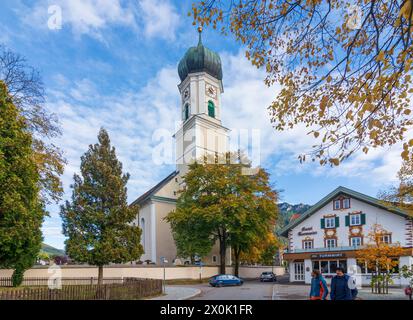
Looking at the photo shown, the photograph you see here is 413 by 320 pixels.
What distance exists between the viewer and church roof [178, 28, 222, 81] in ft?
183

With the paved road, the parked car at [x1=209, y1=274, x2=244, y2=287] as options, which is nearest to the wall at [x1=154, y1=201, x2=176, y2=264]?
the parked car at [x1=209, y1=274, x2=244, y2=287]

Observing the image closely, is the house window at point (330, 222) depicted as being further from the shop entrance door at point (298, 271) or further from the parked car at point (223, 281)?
the parked car at point (223, 281)

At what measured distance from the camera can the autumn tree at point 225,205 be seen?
39219 millimetres

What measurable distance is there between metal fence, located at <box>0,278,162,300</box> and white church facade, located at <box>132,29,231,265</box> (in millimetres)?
27366

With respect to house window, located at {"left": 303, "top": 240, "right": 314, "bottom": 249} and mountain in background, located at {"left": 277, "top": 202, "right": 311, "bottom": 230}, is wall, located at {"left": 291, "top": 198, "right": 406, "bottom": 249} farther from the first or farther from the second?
mountain in background, located at {"left": 277, "top": 202, "right": 311, "bottom": 230}

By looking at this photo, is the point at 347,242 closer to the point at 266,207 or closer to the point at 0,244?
the point at 266,207

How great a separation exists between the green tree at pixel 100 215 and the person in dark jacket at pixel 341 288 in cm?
1391

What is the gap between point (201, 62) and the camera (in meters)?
55.8

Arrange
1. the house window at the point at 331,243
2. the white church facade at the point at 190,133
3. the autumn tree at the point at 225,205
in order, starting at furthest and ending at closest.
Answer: the white church facade at the point at 190,133, the autumn tree at the point at 225,205, the house window at the point at 331,243

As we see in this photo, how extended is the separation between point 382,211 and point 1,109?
30.9m

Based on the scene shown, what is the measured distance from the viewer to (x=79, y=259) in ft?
67.4

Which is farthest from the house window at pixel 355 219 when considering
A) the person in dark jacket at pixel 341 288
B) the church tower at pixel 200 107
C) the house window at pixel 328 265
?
the person in dark jacket at pixel 341 288

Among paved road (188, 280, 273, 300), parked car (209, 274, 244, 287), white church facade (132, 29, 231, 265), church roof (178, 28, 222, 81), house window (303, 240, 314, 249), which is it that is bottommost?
parked car (209, 274, 244, 287)
